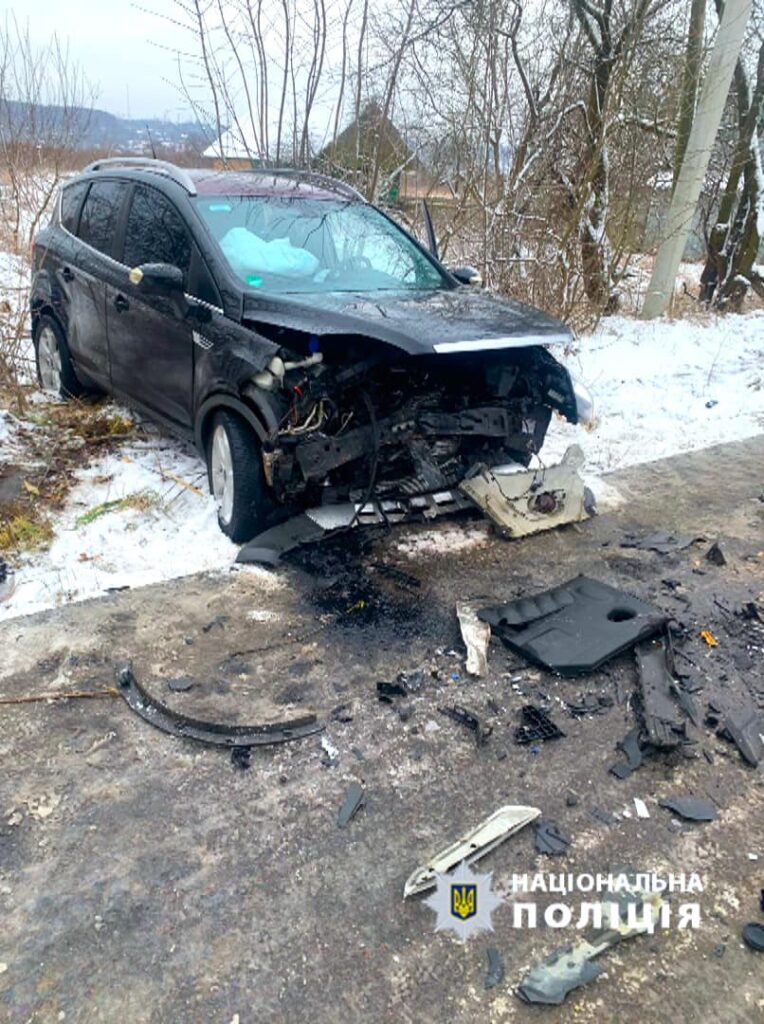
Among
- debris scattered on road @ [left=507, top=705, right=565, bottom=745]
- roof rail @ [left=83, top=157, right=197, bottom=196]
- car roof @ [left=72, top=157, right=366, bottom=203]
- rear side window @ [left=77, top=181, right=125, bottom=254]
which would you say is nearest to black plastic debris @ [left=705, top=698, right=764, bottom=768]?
debris scattered on road @ [left=507, top=705, right=565, bottom=745]

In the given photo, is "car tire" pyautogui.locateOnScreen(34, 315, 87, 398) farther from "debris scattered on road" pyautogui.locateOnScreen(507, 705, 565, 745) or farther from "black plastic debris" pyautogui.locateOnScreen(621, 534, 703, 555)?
"debris scattered on road" pyautogui.locateOnScreen(507, 705, 565, 745)

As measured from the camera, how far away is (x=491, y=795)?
2.78 metres

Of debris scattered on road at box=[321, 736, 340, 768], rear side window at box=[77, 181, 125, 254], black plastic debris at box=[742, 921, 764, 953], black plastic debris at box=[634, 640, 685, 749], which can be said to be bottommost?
debris scattered on road at box=[321, 736, 340, 768]

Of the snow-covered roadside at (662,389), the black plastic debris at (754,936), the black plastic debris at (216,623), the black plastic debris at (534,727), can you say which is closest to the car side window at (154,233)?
the black plastic debris at (216,623)

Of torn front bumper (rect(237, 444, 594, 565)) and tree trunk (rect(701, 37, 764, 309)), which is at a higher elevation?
tree trunk (rect(701, 37, 764, 309))

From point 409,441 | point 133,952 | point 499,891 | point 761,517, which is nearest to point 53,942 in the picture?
point 133,952

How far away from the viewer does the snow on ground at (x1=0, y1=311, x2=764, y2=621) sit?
4277 mm

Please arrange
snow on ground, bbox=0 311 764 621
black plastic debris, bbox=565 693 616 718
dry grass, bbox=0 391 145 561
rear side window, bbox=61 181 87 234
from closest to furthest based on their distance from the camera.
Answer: black plastic debris, bbox=565 693 616 718 < snow on ground, bbox=0 311 764 621 < dry grass, bbox=0 391 145 561 < rear side window, bbox=61 181 87 234

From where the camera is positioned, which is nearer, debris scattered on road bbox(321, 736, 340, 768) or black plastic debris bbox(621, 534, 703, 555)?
debris scattered on road bbox(321, 736, 340, 768)

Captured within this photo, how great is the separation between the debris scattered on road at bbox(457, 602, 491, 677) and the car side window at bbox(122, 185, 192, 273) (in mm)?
2684

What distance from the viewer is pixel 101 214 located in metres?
5.60

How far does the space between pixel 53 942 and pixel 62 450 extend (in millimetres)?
4195

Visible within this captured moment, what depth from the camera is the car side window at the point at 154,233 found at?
4.70 meters

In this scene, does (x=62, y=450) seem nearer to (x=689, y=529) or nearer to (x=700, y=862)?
(x=689, y=529)
